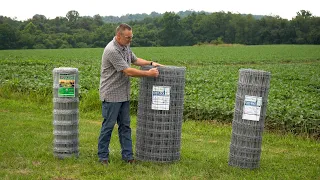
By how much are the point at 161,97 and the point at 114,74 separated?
0.84 m

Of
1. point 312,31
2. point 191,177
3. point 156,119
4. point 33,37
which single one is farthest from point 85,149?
point 312,31

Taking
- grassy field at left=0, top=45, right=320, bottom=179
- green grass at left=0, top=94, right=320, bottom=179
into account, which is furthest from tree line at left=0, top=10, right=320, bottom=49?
green grass at left=0, top=94, right=320, bottom=179

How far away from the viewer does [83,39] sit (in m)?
79.8

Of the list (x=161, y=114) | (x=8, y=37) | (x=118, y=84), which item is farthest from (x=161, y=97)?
(x=8, y=37)

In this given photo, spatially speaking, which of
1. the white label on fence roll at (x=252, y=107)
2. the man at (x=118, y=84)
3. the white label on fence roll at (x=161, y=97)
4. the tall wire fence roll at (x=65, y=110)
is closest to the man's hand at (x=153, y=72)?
the man at (x=118, y=84)

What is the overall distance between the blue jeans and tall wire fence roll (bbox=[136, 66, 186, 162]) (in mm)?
253

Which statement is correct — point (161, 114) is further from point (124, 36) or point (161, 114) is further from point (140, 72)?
point (124, 36)

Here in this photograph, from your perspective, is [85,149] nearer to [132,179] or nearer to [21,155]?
[21,155]

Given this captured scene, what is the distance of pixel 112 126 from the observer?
721cm

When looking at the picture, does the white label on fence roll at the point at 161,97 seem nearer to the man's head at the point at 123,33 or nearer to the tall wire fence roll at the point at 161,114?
the tall wire fence roll at the point at 161,114

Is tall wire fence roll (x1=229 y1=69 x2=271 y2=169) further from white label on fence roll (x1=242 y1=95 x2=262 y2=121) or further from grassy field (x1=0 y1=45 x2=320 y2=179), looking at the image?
grassy field (x1=0 y1=45 x2=320 y2=179)

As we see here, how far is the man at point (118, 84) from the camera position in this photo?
6965mm

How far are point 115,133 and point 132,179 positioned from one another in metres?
3.56

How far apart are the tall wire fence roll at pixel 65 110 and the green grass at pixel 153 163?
23 cm
